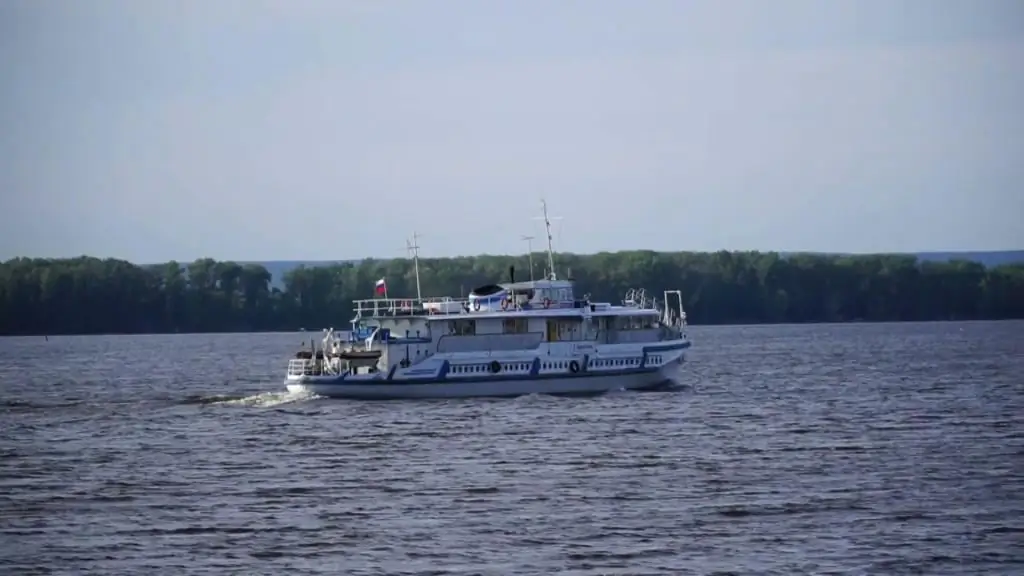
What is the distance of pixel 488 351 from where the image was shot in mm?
76500

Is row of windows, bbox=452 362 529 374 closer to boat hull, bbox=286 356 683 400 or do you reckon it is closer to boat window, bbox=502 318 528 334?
boat hull, bbox=286 356 683 400

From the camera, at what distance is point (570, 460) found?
179 feet

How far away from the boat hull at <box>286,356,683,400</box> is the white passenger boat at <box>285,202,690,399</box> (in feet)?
0.14

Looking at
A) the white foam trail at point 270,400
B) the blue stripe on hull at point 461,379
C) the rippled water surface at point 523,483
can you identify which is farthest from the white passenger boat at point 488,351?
the rippled water surface at point 523,483

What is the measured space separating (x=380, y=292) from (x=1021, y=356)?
194 ft

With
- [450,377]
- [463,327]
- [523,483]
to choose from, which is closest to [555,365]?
[463,327]

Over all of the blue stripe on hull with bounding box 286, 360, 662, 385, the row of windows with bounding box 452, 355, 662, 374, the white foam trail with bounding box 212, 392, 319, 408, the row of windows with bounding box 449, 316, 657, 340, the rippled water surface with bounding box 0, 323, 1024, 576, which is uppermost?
the row of windows with bounding box 449, 316, 657, 340

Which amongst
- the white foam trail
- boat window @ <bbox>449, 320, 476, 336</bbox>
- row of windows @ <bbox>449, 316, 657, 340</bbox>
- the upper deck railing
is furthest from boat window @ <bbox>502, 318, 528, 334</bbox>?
the white foam trail

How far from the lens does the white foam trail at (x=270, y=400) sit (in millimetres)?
76250

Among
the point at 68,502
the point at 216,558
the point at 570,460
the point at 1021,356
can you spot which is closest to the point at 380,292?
the point at 570,460

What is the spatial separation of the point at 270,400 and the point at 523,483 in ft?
97.9

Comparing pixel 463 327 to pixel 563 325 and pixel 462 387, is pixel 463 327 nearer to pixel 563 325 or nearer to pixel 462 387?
pixel 462 387

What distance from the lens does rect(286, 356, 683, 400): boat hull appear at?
75625mm

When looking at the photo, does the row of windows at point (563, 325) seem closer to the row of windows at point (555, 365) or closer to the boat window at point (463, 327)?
the boat window at point (463, 327)
